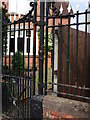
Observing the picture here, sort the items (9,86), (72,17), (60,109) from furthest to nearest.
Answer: (9,86) < (72,17) < (60,109)

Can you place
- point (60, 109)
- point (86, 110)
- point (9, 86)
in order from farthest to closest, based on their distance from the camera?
point (9, 86) < point (60, 109) < point (86, 110)

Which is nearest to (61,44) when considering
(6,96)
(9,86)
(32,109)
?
(32,109)

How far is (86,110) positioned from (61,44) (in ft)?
4.32

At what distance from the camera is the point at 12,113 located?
4.19m

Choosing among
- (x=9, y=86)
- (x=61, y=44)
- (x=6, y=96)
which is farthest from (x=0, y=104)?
(x=61, y=44)

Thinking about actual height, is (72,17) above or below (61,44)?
above

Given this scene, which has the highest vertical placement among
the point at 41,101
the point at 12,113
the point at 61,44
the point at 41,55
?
the point at 61,44

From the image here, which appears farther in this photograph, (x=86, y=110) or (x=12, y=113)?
(x=12, y=113)

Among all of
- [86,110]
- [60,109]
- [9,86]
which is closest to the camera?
[86,110]

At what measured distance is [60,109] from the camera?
2.87m

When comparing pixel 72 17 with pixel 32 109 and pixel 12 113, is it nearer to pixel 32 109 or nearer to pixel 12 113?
pixel 32 109

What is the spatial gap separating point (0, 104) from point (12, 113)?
459 mm

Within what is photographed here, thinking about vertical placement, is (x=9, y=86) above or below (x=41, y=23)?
below

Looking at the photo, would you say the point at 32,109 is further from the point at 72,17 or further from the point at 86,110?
the point at 72,17
